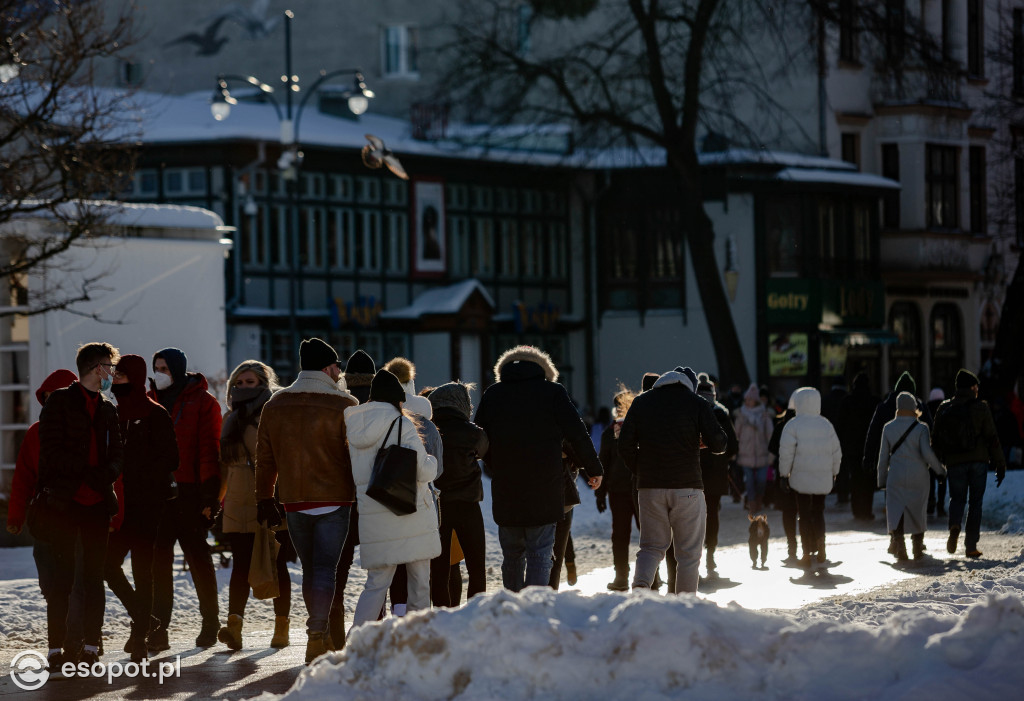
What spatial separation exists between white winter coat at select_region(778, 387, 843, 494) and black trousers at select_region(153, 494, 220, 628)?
6.70m

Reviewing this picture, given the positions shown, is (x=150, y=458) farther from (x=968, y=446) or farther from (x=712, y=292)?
(x=712, y=292)

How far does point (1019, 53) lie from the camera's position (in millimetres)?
33906

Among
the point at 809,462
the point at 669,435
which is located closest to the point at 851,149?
the point at 809,462

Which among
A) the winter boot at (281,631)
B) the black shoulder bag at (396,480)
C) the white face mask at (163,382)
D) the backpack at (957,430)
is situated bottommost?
the winter boot at (281,631)

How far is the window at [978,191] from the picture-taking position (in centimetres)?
4859

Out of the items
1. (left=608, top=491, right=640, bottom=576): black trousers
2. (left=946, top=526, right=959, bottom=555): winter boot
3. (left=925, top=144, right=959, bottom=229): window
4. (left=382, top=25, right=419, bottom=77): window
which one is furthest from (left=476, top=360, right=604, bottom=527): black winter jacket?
(left=925, top=144, right=959, bottom=229): window

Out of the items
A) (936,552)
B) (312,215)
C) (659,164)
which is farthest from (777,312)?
(936,552)

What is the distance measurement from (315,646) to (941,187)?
4017cm

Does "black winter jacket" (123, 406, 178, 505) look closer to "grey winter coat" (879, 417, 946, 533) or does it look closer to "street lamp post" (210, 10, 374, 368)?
"grey winter coat" (879, 417, 946, 533)

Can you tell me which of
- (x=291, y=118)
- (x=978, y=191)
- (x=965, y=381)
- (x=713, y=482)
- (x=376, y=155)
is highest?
(x=291, y=118)

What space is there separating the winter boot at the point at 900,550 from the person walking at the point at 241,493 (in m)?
7.55

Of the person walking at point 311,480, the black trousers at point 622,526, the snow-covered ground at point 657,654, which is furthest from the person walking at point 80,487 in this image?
the black trousers at point 622,526

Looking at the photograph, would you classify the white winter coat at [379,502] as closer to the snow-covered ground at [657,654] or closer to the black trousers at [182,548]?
the black trousers at [182,548]

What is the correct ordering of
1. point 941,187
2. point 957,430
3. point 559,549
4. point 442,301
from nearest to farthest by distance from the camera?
point 559,549, point 957,430, point 442,301, point 941,187
